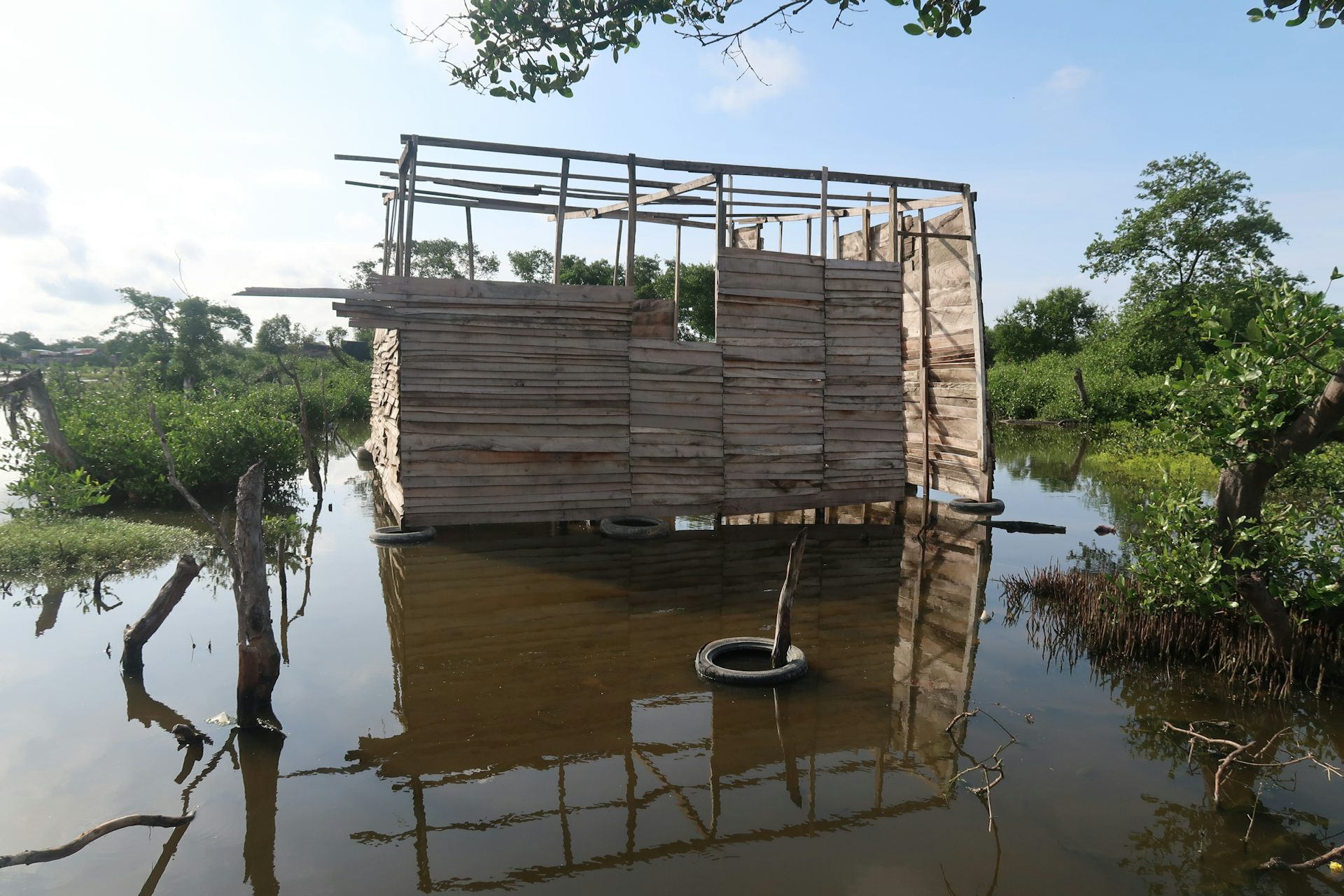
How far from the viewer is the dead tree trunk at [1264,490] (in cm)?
555

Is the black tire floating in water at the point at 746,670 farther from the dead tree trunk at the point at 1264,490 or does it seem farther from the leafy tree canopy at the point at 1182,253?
the leafy tree canopy at the point at 1182,253

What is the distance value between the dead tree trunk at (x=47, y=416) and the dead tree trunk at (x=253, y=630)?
775cm

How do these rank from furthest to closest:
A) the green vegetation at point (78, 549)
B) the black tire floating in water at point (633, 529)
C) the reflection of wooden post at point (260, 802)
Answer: the black tire floating in water at point (633, 529) < the green vegetation at point (78, 549) < the reflection of wooden post at point (260, 802)

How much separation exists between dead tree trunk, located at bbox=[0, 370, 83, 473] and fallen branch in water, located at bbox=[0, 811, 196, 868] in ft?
30.1

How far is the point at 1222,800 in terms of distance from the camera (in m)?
4.70

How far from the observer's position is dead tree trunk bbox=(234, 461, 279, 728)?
539 cm

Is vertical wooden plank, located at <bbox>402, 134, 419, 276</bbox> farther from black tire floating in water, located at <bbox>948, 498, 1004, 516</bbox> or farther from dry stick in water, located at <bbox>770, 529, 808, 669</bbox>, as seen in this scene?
black tire floating in water, located at <bbox>948, 498, 1004, 516</bbox>

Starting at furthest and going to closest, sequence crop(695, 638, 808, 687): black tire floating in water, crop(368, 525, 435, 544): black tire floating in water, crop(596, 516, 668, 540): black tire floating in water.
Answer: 1. crop(596, 516, 668, 540): black tire floating in water
2. crop(368, 525, 435, 544): black tire floating in water
3. crop(695, 638, 808, 687): black tire floating in water

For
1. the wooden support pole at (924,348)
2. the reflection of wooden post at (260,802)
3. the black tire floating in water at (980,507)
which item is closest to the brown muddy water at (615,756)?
the reflection of wooden post at (260,802)

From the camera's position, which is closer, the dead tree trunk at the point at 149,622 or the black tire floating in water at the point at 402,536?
the dead tree trunk at the point at 149,622

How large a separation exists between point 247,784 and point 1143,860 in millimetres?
5371

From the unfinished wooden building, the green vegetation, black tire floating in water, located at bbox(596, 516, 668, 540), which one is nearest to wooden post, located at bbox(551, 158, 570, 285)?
the unfinished wooden building

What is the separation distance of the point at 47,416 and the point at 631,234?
919 cm

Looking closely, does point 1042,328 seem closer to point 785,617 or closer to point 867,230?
point 867,230
